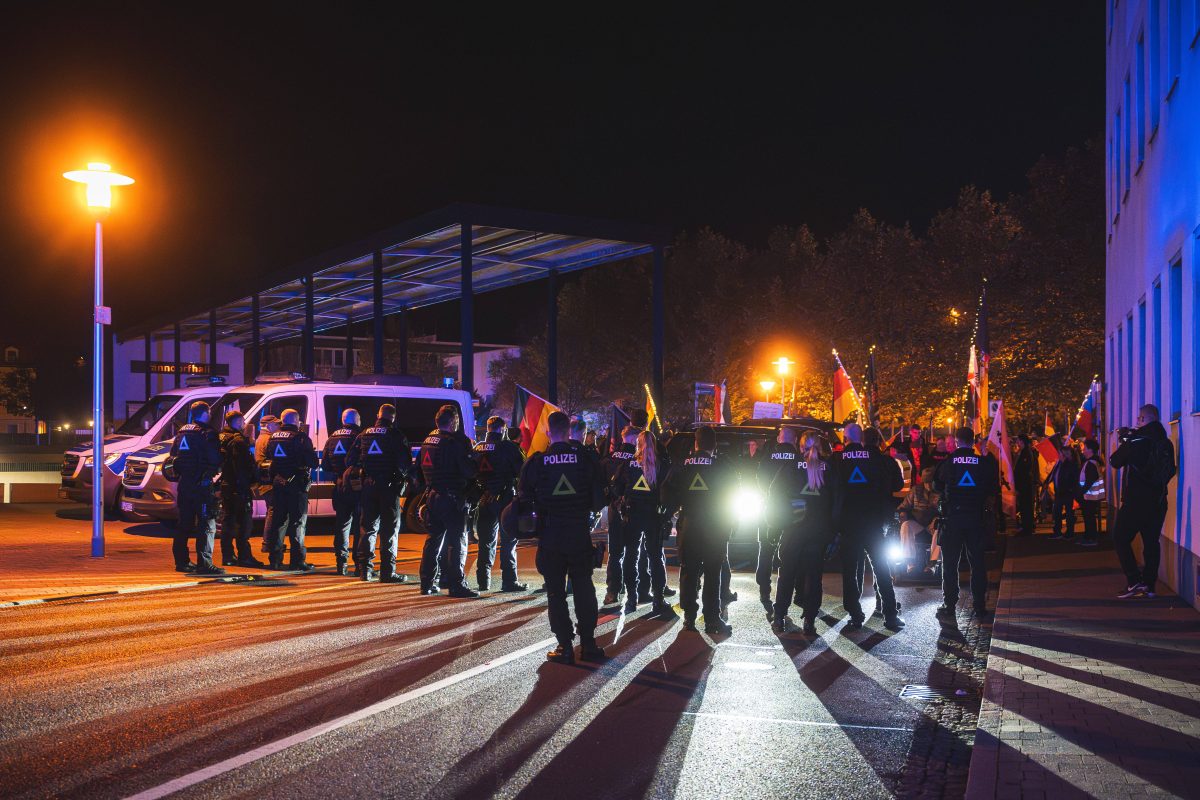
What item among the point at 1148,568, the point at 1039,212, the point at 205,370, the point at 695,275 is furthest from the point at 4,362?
the point at 1148,568

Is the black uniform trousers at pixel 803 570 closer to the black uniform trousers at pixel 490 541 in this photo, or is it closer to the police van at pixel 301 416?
the black uniform trousers at pixel 490 541

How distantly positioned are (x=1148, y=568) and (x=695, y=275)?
50.5 meters

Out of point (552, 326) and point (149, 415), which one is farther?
point (552, 326)

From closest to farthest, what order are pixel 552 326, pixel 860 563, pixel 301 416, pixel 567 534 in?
pixel 567 534 → pixel 860 563 → pixel 301 416 → pixel 552 326

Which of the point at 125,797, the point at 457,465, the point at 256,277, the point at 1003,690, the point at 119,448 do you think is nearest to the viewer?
the point at 125,797

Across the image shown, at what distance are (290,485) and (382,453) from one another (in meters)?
1.75

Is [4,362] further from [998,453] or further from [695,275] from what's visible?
[998,453]

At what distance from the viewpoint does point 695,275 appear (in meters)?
62.2

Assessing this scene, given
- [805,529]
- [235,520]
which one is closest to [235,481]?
[235,520]

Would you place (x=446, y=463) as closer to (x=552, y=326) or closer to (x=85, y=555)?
(x=85, y=555)

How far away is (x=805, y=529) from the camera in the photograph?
34.4ft

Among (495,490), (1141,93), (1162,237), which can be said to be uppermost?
(1141,93)

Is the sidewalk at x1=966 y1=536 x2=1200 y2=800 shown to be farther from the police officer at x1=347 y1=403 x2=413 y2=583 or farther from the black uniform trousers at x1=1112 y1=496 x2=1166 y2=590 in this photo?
the police officer at x1=347 y1=403 x2=413 y2=583

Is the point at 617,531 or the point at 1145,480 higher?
the point at 1145,480
